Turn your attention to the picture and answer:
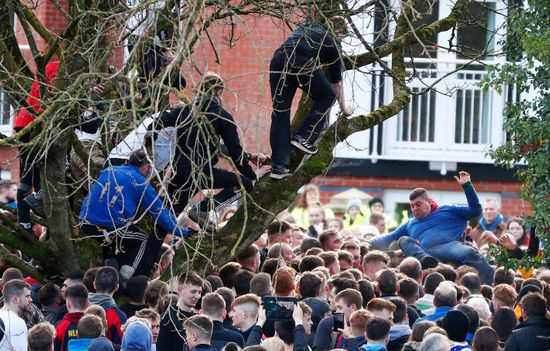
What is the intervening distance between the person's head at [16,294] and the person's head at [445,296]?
3.51 metres

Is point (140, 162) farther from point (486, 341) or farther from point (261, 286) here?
point (486, 341)

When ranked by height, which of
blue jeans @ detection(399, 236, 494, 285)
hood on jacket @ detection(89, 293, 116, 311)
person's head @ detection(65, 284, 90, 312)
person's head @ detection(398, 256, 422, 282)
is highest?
person's head @ detection(65, 284, 90, 312)

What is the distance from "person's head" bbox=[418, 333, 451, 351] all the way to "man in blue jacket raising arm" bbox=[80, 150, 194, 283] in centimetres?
220

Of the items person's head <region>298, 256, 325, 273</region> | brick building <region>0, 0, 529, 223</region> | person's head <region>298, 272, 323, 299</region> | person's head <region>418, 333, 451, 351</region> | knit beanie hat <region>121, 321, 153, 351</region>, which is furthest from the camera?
brick building <region>0, 0, 529, 223</region>

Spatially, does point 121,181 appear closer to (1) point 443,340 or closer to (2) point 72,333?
(2) point 72,333

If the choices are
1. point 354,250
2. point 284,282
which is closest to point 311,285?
Result: point 284,282

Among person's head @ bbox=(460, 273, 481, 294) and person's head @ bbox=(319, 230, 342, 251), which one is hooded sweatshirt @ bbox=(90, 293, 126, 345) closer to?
person's head @ bbox=(460, 273, 481, 294)

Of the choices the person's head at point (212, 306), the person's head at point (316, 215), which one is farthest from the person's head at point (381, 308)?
the person's head at point (316, 215)

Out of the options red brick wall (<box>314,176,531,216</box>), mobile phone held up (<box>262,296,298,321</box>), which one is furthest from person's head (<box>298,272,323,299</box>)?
red brick wall (<box>314,176,531,216</box>)

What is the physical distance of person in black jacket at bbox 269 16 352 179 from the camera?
1058 cm

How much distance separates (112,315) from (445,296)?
2.87 meters

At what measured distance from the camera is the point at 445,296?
11.0 meters

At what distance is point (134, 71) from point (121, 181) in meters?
3.24

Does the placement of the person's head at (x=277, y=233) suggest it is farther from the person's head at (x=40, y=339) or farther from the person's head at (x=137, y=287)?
the person's head at (x=40, y=339)
